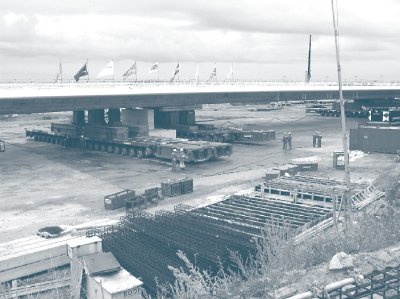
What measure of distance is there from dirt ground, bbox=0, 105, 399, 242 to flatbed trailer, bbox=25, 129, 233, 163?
817 mm

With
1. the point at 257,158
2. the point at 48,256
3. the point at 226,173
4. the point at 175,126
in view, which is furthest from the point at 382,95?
the point at 48,256

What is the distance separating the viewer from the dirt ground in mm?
26609

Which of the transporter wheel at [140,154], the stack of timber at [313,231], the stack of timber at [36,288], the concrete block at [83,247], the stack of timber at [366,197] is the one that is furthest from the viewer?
the transporter wheel at [140,154]

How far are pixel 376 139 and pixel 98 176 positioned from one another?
86.0 feet

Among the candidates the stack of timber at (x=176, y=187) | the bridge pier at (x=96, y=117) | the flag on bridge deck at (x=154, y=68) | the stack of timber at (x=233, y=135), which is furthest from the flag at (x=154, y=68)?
the stack of timber at (x=176, y=187)

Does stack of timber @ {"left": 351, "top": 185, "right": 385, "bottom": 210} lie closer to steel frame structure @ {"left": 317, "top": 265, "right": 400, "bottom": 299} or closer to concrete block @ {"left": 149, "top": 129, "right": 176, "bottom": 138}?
steel frame structure @ {"left": 317, "top": 265, "right": 400, "bottom": 299}

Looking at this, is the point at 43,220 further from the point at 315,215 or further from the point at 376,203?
the point at 376,203

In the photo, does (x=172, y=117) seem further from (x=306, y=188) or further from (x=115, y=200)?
(x=306, y=188)

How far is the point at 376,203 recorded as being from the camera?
1004 inches

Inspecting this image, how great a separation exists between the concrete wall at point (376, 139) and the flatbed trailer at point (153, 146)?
12.8 metres

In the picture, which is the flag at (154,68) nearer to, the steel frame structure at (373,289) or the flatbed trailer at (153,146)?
the flatbed trailer at (153,146)

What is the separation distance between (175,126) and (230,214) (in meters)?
39.3

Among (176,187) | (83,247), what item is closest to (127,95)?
(176,187)

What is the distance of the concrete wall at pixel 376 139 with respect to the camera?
45.1 meters
